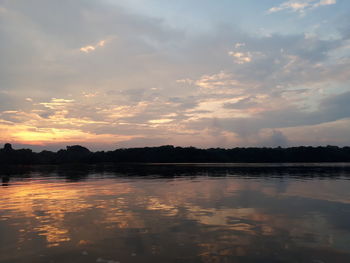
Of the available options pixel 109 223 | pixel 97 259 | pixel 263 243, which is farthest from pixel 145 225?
pixel 263 243

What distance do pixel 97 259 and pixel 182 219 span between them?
9268 millimetres

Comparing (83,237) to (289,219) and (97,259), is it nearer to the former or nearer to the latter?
(97,259)

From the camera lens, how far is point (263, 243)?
15.7 metres

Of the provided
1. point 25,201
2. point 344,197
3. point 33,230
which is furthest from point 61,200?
point 344,197

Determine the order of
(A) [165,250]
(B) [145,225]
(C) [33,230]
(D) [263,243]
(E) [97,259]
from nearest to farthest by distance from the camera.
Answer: (E) [97,259] → (A) [165,250] → (D) [263,243] → (C) [33,230] → (B) [145,225]

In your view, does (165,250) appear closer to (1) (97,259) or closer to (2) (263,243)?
(1) (97,259)

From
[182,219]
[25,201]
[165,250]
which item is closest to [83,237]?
[165,250]

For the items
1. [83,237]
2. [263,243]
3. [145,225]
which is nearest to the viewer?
[263,243]

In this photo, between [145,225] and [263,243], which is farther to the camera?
[145,225]

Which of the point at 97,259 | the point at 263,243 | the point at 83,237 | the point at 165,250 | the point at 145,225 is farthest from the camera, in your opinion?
the point at 145,225

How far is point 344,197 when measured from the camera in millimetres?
33312

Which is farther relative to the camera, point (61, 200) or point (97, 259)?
point (61, 200)

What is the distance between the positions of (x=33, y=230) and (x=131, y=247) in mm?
7721

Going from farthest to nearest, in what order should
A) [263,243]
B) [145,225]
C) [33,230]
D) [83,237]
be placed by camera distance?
[145,225] → [33,230] → [83,237] → [263,243]
